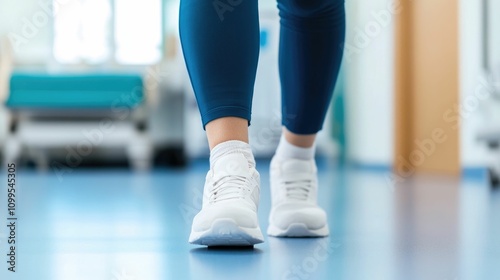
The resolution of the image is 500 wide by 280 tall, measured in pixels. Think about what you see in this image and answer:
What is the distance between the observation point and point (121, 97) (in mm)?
4508

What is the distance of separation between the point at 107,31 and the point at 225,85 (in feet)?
13.8

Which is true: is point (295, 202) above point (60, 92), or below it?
below

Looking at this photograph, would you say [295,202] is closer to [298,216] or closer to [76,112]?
[298,216]

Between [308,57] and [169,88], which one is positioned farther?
[169,88]

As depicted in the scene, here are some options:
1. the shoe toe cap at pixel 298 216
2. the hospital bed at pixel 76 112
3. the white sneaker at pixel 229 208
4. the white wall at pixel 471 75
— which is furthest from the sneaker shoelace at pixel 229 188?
the hospital bed at pixel 76 112

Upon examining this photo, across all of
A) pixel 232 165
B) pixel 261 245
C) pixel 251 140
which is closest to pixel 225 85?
pixel 232 165

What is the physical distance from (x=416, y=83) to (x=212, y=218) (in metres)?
3.51

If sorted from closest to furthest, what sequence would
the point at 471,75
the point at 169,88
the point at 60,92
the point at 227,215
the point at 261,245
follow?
the point at 227,215, the point at 261,245, the point at 471,75, the point at 60,92, the point at 169,88

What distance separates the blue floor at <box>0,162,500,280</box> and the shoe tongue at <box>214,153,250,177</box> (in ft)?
0.33

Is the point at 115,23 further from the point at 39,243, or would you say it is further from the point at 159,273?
the point at 159,273

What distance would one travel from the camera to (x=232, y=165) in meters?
0.99

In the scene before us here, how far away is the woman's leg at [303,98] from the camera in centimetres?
114

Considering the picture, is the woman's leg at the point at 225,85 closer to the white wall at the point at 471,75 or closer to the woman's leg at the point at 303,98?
the woman's leg at the point at 303,98

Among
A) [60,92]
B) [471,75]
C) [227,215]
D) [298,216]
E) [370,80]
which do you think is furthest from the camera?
[370,80]
